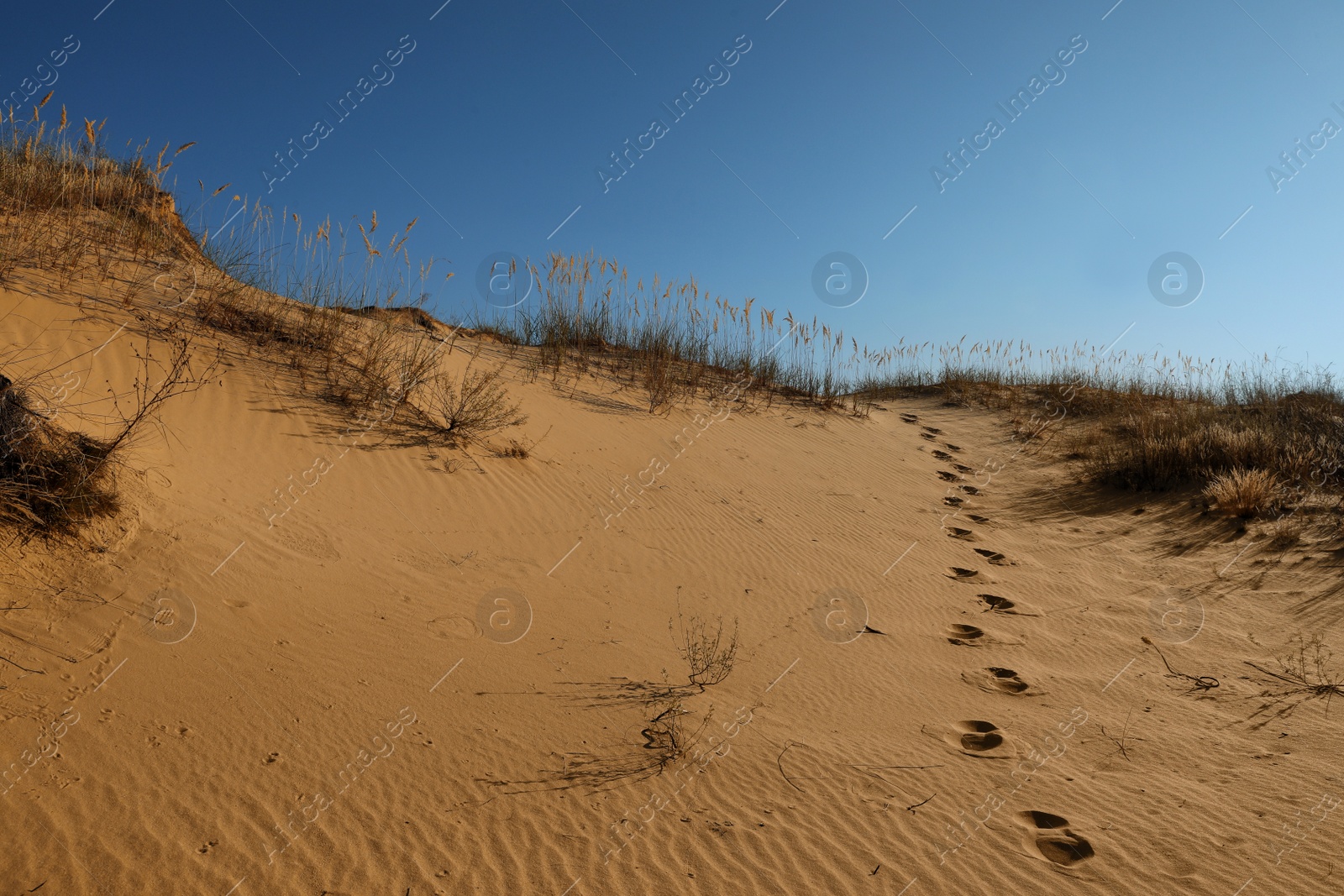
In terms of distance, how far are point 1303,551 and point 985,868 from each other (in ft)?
18.3

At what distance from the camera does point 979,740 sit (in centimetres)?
338

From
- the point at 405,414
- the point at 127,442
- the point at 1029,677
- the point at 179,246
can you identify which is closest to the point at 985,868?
the point at 1029,677

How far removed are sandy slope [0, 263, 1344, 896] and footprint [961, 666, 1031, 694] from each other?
19 mm

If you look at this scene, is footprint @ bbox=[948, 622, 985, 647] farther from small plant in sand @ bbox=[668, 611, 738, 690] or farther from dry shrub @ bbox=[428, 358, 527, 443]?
dry shrub @ bbox=[428, 358, 527, 443]

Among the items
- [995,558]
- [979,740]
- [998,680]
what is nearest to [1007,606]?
[995,558]

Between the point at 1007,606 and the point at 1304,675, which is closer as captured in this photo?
the point at 1304,675

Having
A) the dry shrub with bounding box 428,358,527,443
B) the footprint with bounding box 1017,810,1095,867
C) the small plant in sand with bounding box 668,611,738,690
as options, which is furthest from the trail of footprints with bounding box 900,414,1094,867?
the dry shrub with bounding box 428,358,527,443

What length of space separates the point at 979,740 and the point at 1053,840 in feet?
2.50

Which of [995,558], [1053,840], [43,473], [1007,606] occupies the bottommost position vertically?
[1053,840]

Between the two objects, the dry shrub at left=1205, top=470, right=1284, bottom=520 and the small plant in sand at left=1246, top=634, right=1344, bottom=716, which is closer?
the small plant in sand at left=1246, top=634, right=1344, bottom=716

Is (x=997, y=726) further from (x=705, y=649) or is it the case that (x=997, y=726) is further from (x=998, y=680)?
(x=705, y=649)

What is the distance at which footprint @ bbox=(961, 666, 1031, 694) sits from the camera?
399 cm

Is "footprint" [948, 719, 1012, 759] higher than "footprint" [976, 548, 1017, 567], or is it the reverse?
"footprint" [976, 548, 1017, 567]

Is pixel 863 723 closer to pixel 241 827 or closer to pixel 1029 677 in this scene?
pixel 1029 677
